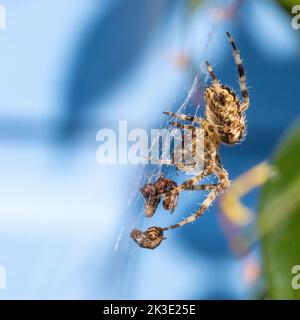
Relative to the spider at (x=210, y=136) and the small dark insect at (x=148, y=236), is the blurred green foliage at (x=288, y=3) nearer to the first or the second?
the spider at (x=210, y=136)

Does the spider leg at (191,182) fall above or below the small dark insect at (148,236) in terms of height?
above

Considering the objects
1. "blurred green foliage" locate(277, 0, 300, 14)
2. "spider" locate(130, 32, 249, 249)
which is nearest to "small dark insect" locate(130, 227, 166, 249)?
"spider" locate(130, 32, 249, 249)

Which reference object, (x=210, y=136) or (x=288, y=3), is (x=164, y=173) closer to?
(x=210, y=136)

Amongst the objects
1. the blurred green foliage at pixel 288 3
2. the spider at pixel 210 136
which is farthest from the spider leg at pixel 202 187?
the blurred green foliage at pixel 288 3

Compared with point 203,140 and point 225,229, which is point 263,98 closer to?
point 225,229
